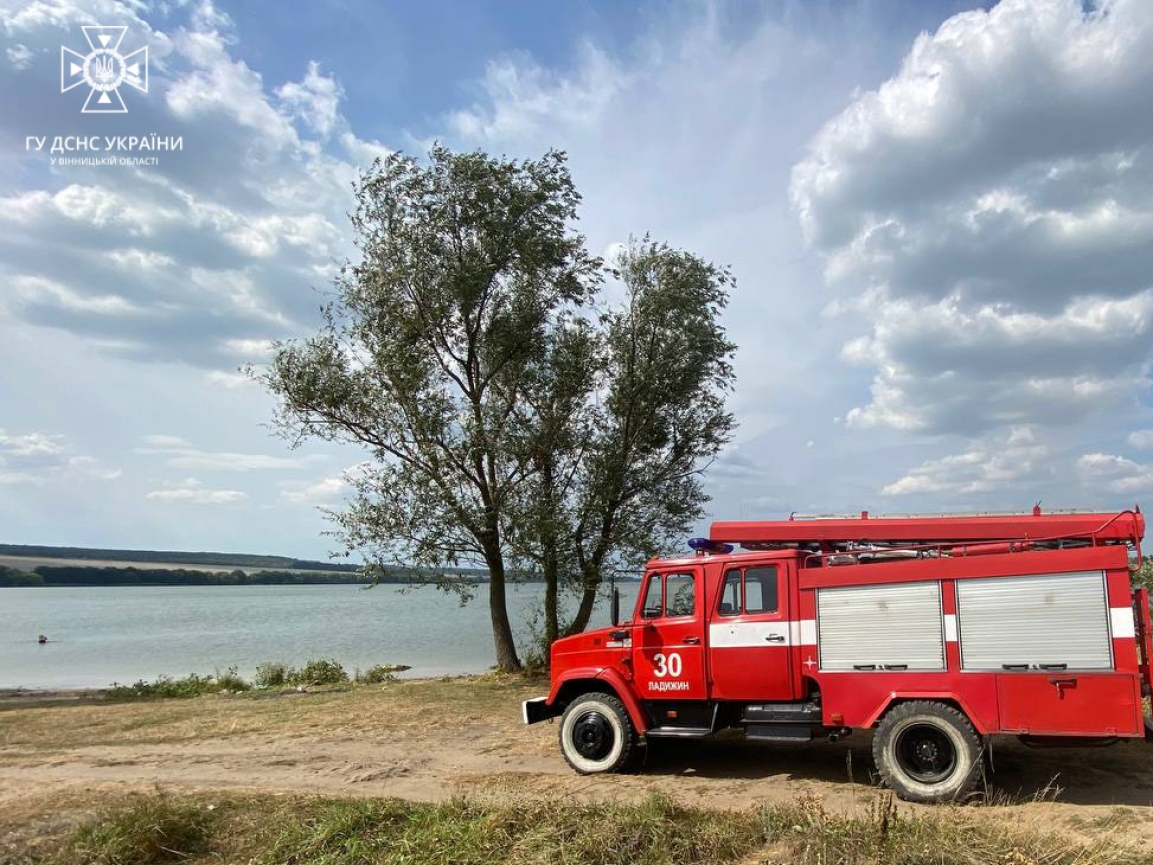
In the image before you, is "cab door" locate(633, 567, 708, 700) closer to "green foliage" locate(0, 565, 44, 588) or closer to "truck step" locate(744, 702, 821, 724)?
"truck step" locate(744, 702, 821, 724)

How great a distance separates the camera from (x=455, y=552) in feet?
64.8

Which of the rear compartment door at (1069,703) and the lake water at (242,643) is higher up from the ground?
the rear compartment door at (1069,703)

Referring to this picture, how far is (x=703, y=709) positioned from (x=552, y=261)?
13273mm

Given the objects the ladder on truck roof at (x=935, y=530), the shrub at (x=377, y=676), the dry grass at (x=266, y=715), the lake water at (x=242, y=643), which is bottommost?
the lake water at (x=242, y=643)

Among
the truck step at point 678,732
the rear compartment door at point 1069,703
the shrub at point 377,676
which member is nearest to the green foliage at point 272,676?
the shrub at point 377,676

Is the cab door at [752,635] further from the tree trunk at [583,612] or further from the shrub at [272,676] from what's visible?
the shrub at [272,676]

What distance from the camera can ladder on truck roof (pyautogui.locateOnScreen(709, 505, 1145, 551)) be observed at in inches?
325

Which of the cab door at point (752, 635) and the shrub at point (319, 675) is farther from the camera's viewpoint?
the shrub at point (319, 675)

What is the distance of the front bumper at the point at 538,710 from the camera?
1064cm

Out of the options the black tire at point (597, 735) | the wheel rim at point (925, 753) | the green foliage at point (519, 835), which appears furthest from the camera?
the black tire at point (597, 735)

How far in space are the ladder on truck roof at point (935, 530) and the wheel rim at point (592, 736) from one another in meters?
2.60

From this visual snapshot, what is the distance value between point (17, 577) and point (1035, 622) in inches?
5606

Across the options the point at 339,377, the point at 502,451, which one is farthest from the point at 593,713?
the point at 339,377

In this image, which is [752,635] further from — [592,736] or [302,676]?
[302,676]
